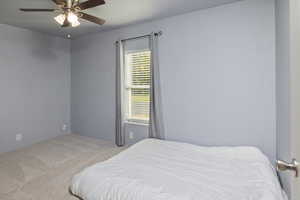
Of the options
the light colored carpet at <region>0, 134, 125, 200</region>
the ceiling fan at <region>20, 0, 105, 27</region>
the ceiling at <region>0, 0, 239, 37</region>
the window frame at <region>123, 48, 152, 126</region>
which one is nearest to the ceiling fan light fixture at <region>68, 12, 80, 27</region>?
the ceiling fan at <region>20, 0, 105, 27</region>

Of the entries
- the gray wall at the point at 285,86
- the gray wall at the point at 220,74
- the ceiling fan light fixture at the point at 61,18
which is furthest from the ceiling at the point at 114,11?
the gray wall at the point at 285,86

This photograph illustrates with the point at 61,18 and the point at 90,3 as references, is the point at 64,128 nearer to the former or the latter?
the point at 61,18

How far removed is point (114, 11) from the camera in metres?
2.69

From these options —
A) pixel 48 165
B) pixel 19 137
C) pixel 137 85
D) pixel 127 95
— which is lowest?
pixel 48 165

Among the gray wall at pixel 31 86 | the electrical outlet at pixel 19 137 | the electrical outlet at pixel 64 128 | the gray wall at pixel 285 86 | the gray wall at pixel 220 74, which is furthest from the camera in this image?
the electrical outlet at pixel 64 128

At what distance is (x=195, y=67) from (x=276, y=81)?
107 centimetres

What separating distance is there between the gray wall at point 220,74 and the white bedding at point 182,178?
0.52 m

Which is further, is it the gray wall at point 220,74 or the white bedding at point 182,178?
the gray wall at point 220,74

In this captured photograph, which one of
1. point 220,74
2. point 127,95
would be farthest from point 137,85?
point 220,74

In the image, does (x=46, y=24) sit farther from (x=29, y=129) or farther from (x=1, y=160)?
(x=1, y=160)

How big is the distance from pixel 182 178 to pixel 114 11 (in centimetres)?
254

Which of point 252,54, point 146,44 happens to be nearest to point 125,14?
point 146,44

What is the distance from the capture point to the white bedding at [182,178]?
4.21 ft

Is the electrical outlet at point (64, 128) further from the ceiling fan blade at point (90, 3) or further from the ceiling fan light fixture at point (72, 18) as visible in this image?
the ceiling fan blade at point (90, 3)
